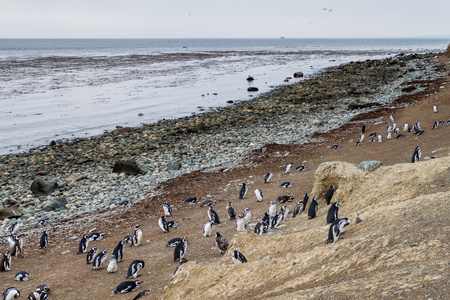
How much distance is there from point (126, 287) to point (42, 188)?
11.0 m

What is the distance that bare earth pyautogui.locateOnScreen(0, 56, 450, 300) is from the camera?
18.4ft

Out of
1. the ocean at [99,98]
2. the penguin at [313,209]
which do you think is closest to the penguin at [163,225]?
the penguin at [313,209]

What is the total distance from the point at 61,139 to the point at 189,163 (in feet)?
40.0

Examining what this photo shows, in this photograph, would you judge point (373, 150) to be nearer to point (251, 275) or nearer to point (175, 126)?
point (251, 275)

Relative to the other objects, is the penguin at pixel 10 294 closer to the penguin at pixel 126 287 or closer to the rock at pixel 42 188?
the penguin at pixel 126 287

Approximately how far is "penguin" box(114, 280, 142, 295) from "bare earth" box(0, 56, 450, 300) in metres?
0.15

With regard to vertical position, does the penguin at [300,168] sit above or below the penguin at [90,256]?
above

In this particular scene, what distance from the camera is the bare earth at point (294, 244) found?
18.4 ft

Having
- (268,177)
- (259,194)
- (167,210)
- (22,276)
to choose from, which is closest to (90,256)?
(22,276)

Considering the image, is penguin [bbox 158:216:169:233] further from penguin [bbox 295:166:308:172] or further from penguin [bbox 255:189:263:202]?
penguin [bbox 295:166:308:172]

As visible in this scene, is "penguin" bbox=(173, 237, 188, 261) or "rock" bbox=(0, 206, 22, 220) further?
"rock" bbox=(0, 206, 22, 220)

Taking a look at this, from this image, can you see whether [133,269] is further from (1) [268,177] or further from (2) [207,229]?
(1) [268,177]

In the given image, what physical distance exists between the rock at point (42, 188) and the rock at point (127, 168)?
9.86 ft

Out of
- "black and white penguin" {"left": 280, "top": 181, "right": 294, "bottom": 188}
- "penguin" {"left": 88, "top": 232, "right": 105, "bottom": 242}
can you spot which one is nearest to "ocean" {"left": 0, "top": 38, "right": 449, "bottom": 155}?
"penguin" {"left": 88, "top": 232, "right": 105, "bottom": 242}
